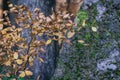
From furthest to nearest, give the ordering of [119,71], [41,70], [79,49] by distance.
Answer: [41,70] → [79,49] → [119,71]

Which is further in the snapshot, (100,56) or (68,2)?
(68,2)

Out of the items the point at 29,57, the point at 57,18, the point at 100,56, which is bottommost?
the point at 100,56

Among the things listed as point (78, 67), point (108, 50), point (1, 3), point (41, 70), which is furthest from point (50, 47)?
point (1, 3)

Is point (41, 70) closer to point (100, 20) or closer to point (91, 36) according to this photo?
point (91, 36)

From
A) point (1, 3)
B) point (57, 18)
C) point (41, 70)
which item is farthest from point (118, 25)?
point (1, 3)

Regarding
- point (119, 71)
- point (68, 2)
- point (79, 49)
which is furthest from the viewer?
point (68, 2)

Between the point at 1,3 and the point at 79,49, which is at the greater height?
the point at 1,3

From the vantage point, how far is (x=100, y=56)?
15.6 feet

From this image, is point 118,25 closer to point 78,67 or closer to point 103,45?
point 103,45

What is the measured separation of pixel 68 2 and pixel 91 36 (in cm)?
115

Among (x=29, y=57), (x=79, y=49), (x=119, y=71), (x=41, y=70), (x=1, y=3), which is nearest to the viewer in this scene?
(x=29, y=57)

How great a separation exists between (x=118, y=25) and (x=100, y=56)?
2.41 feet

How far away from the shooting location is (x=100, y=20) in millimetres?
5031

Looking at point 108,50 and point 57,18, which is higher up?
point 57,18
